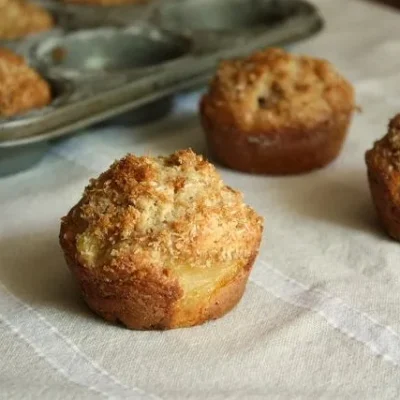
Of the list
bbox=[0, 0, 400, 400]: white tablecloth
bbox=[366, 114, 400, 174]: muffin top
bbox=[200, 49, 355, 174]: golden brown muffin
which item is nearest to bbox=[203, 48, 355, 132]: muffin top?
bbox=[200, 49, 355, 174]: golden brown muffin

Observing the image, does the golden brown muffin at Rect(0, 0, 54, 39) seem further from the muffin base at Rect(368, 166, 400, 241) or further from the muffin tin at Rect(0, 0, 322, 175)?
the muffin base at Rect(368, 166, 400, 241)

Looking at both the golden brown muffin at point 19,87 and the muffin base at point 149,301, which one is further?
the golden brown muffin at point 19,87

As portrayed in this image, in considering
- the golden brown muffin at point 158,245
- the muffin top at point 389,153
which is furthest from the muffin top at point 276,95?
the golden brown muffin at point 158,245

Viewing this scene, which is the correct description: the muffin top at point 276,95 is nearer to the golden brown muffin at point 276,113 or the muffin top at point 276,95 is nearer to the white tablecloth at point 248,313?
the golden brown muffin at point 276,113

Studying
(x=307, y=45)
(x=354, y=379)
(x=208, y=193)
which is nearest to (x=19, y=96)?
(x=208, y=193)

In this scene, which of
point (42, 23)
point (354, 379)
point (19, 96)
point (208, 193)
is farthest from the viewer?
point (42, 23)

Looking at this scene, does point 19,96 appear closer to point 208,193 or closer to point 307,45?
point 208,193
